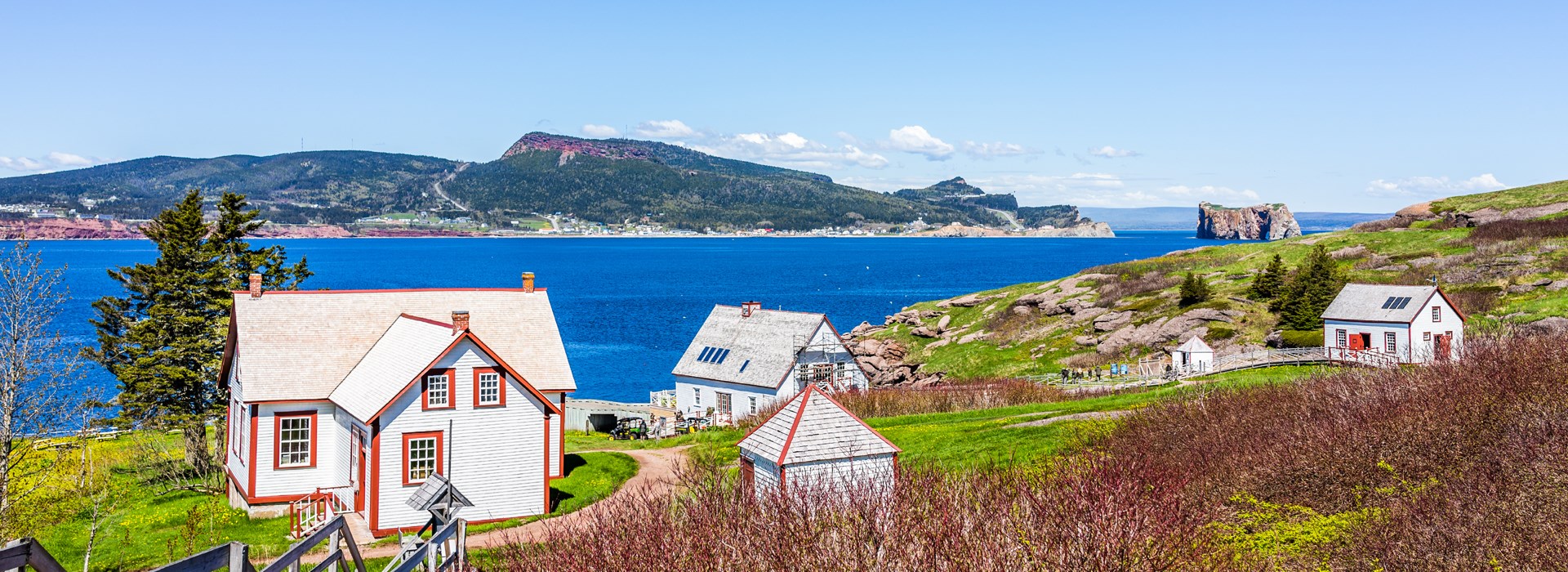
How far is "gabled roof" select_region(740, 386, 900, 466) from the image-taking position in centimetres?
2134

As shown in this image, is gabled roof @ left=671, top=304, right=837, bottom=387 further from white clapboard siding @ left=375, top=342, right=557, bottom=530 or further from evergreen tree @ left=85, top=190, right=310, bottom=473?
evergreen tree @ left=85, top=190, right=310, bottom=473

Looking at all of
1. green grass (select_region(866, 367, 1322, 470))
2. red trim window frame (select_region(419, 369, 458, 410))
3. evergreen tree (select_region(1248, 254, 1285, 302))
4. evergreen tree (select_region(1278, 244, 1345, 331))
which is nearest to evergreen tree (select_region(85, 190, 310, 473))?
red trim window frame (select_region(419, 369, 458, 410))

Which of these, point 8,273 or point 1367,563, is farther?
point 8,273

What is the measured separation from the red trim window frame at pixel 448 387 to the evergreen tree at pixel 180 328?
501 inches

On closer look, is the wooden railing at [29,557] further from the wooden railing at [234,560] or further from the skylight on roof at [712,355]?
the skylight on roof at [712,355]

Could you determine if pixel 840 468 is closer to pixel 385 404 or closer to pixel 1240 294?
pixel 385 404

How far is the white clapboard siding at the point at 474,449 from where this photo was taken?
30.0 m

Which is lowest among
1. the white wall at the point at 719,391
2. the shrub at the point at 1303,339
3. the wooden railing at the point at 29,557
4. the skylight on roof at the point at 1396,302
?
the white wall at the point at 719,391

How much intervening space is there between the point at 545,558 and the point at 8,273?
23.3 m

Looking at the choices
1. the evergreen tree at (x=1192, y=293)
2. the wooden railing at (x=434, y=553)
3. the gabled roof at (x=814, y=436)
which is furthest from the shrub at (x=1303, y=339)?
the wooden railing at (x=434, y=553)

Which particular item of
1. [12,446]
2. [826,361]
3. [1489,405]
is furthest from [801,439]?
[826,361]

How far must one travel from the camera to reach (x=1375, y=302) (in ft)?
161

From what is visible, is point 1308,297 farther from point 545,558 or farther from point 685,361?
point 545,558

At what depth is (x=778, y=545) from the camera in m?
12.6
